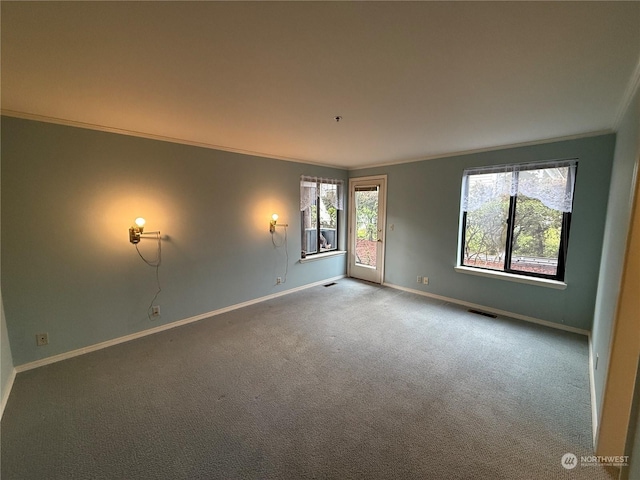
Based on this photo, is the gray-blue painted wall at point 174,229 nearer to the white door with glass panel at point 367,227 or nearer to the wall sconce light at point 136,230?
the wall sconce light at point 136,230

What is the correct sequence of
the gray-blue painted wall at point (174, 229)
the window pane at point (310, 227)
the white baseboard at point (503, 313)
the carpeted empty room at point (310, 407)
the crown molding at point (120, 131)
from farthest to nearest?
the window pane at point (310, 227) → the white baseboard at point (503, 313) → the gray-blue painted wall at point (174, 229) → the crown molding at point (120, 131) → the carpeted empty room at point (310, 407)

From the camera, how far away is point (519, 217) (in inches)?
141

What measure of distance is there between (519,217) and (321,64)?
138 inches

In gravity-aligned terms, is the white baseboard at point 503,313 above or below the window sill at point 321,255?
below

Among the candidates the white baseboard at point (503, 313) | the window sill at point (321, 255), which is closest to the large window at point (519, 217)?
the white baseboard at point (503, 313)

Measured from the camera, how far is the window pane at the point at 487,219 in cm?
370

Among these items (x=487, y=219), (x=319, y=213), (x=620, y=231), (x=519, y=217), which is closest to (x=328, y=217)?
(x=319, y=213)

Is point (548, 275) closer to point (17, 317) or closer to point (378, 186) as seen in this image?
point (378, 186)

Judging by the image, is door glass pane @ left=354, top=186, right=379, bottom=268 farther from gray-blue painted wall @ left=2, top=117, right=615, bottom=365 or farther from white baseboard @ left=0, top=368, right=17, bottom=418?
white baseboard @ left=0, top=368, right=17, bottom=418

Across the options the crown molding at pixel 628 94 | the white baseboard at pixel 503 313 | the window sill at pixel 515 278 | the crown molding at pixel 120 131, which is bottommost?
the white baseboard at pixel 503 313

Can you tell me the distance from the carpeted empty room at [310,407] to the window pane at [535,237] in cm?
86

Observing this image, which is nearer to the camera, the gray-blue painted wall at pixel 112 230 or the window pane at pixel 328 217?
the gray-blue painted wall at pixel 112 230

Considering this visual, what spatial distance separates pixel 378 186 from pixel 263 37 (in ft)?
13.1

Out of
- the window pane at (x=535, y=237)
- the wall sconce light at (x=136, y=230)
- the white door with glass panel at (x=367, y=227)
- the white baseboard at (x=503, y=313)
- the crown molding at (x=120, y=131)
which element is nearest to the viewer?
the crown molding at (x=120, y=131)
